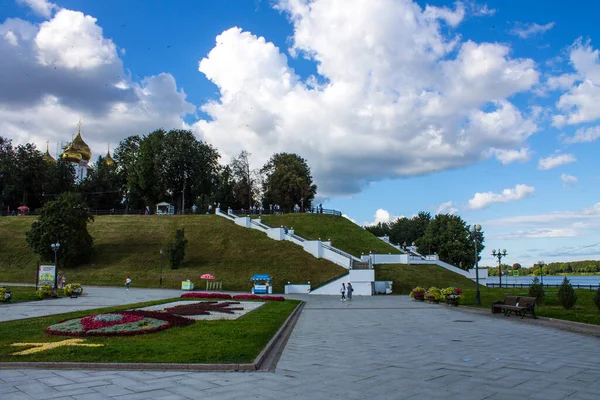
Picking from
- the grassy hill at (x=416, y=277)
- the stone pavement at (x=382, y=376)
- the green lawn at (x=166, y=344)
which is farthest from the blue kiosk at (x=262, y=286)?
the stone pavement at (x=382, y=376)

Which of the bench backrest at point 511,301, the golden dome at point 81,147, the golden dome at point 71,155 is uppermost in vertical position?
the golden dome at point 81,147

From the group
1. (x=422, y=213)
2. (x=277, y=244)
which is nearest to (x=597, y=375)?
(x=277, y=244)

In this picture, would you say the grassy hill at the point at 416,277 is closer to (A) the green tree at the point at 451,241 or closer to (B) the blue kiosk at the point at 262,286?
(B) the blue kiosk at the point at 262,286

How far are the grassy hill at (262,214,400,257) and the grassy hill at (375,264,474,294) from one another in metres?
5.93

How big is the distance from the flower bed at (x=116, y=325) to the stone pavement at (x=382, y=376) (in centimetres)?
427

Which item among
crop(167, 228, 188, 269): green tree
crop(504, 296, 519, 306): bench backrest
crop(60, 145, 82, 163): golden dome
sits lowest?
crop(504, 296, 519, 306): bench backrest

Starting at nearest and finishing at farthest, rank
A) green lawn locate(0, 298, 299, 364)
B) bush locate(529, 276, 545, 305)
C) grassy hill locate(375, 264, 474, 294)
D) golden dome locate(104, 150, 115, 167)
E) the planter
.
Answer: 1. green lawn locate(0, 298, 299, 364)
2. bush locate(529, 276, 545, 305)
3. the planter
4. grassy hill locate(375, 264, 474, 294)
5. golden dome locate(104, 150, 115, 167)

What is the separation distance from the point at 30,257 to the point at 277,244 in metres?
28.4

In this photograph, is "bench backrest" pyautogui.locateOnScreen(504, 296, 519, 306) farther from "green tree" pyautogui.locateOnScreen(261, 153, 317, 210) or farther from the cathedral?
the cathedral

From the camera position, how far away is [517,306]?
19.2 meters

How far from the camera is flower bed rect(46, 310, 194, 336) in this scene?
488 inches

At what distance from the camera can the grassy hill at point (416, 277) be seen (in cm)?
4153

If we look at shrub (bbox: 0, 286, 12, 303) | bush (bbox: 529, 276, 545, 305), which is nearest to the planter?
bush (bbox: 529, 276, 545, 305)

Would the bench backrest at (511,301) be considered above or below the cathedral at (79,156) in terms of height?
below
